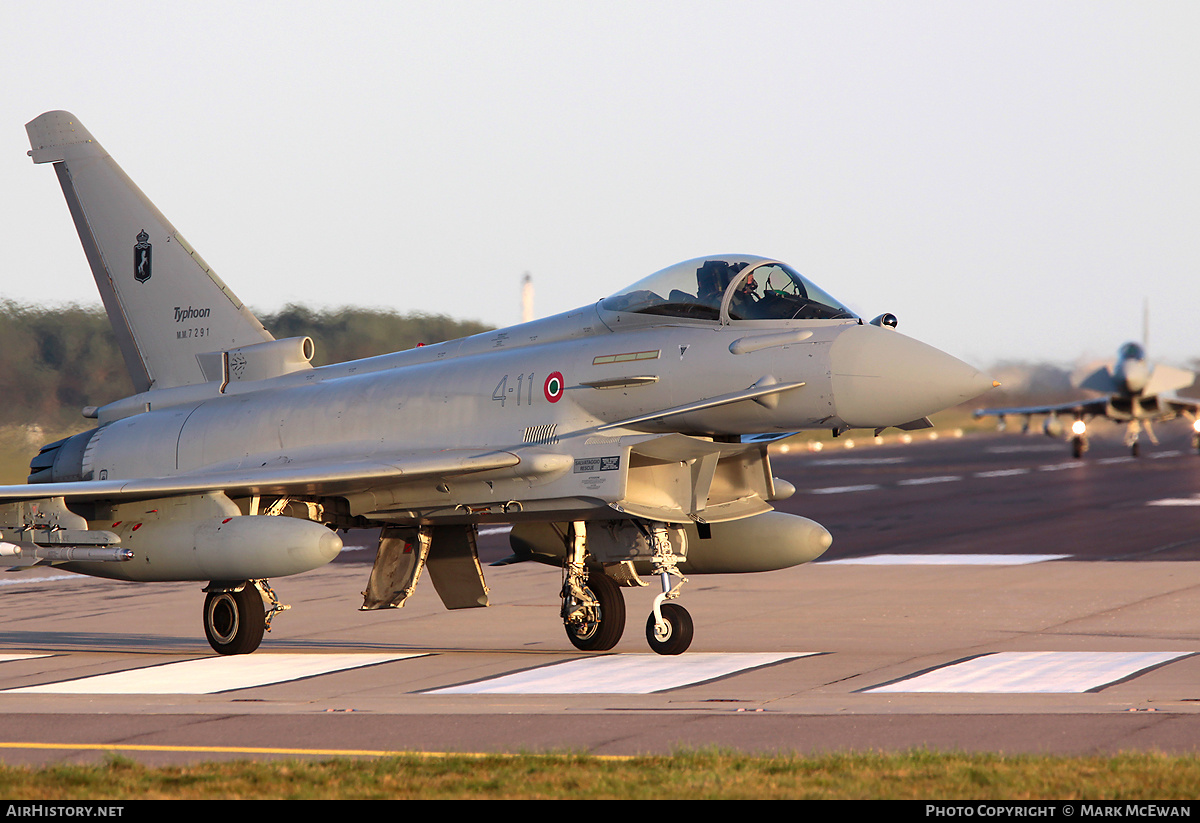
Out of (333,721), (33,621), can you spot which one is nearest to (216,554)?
(333,721)

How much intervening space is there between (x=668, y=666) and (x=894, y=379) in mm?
3181

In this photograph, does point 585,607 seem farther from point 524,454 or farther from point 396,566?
point 396,566

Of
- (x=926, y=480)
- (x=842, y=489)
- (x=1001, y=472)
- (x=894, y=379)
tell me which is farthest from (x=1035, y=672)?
(x=1001, y=472)

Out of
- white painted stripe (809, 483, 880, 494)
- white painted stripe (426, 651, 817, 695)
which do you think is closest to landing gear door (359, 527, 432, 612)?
white painted stripe (426, 651, 817, 695)

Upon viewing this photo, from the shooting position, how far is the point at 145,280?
54.0 feet

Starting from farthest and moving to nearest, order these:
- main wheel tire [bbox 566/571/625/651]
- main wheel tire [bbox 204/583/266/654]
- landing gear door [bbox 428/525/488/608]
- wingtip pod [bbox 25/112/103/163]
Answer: wingtip pod [bbox 25/112/103/163] → landing gear door [bbox 428/525/488/608] → main wheel tire [bbox 204/583/266/654] → main wheel tire [bbox 566/571/625/651]

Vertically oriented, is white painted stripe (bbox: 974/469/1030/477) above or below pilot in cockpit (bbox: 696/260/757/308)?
below

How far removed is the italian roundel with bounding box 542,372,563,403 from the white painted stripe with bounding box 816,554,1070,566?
11159mm

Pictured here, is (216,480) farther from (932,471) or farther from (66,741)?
(932,471)

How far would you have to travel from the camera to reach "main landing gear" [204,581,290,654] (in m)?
13.6

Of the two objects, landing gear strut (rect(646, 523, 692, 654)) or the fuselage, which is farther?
landing gear strut (rect(646, 523, 692, 654))

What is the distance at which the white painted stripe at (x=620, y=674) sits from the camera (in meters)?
10.9

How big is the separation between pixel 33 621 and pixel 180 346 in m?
4.50

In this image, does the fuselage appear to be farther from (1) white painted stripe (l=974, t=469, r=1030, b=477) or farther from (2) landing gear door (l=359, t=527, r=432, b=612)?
(1) white painted stripe (l=974, t=469, r=1030, b=477)
